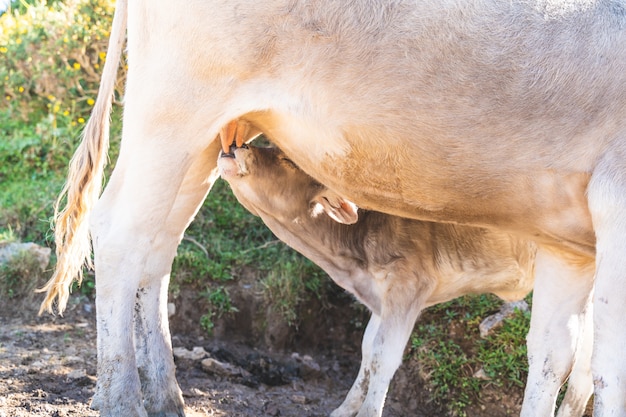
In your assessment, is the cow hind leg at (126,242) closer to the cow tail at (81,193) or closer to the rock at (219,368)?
the cow tail at (81,193)

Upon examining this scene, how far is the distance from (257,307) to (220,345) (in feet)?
1.69

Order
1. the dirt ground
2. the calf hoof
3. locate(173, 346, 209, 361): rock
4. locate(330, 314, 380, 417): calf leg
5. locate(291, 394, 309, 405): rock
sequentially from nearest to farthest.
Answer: the calf hoof
the dirt ground
locate(330, 314, 380, 417): calf leg
locate(291, 394, 309, 405): rock
locate(173, 346, 209, 361): rock

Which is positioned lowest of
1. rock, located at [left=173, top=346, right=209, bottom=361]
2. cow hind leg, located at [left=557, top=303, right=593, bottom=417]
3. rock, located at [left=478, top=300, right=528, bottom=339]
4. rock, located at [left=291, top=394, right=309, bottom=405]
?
rock, located at [left=291, top=394, right=309, bottom=405]

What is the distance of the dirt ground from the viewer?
5195 millimetres

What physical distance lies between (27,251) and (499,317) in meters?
3.67

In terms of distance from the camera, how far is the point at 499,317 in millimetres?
6645

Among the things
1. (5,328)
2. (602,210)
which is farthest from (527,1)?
(5,328)

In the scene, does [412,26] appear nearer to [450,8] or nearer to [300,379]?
[450,8]

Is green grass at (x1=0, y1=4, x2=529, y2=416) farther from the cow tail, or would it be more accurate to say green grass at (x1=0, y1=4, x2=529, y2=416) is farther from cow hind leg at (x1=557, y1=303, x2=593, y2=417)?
the cow tail

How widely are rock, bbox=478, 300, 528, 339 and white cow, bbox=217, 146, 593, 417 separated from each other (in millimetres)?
465

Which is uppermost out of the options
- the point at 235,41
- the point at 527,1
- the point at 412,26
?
the point at 527,1

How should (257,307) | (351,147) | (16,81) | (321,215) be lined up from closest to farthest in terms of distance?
1. (351,147)
2. (321,215)
3. (257,307)
4. (16,81)

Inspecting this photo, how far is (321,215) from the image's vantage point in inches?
244

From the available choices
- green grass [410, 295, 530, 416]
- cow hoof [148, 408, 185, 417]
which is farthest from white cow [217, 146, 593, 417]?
cow hoof [148, 408, 185, 417]
